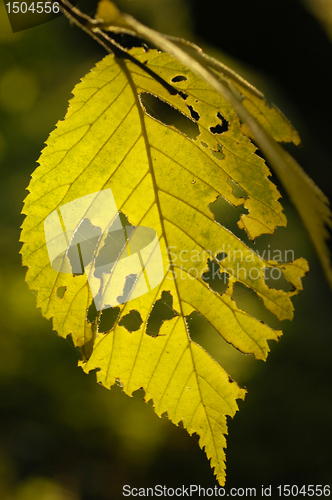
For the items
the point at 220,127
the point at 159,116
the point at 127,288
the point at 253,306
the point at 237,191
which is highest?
the point at 253,306

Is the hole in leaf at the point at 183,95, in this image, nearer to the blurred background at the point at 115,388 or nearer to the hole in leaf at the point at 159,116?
the hole in leaf at the point at 159,116

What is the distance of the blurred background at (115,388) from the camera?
10.1 feet

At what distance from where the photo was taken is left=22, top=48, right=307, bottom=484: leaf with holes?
1.96 ft

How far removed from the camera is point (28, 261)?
598 mm

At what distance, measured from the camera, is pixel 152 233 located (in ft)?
2.15

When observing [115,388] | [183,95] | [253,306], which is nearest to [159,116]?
[183,95]

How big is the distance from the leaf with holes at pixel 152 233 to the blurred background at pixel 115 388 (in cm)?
210

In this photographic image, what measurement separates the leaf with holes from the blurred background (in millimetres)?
2097

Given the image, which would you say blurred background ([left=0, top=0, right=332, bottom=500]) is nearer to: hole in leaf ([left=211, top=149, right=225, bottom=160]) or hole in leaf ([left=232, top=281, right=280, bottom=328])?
hole in leaf ([left=232, top=281, right=280, bottom=328])

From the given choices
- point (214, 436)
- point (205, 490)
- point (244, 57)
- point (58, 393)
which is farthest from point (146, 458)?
point (244, 57)

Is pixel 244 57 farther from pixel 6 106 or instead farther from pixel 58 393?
pixel 58 393

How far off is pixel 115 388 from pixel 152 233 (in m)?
3.36

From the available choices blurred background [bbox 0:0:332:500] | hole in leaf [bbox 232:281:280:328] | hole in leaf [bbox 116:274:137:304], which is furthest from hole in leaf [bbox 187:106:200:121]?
hole in leaf [bbox 232:281:280:328]

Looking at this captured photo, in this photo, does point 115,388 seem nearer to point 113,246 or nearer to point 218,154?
point 113,246
